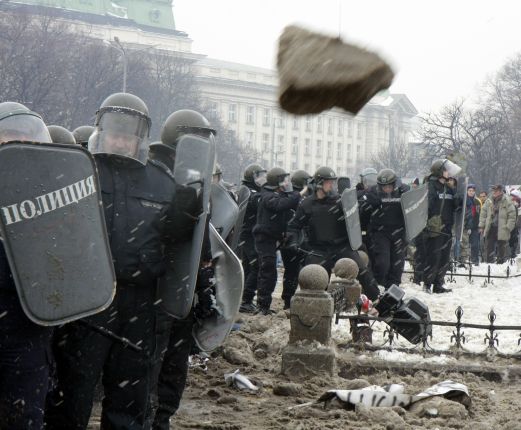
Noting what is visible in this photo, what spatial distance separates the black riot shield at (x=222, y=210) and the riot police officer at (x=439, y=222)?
28.0ft

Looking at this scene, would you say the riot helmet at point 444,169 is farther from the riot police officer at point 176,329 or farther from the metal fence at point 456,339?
the riot police officer at point 176,329

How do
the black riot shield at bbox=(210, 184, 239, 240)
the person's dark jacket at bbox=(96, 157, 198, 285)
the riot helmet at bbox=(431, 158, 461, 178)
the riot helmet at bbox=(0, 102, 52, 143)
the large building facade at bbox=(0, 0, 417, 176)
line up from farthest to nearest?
the riot helmet at bbox=(431, 158, 461, 178), the large building facade at bbox=(0, 0, 417, 176), the black riot shield at bbox=(210, 184, 239, 240), the person's dark jacket at bbox=(96, 157, 198, 285), the riot helmet at bbox=(0, 102, 52, 143)

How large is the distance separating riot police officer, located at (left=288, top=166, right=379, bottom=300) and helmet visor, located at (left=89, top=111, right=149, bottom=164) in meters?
6.65

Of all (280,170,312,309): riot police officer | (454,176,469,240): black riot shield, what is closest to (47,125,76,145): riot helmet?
(280,170,312,309): riot police officer

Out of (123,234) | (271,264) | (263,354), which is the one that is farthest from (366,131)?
(123,234)

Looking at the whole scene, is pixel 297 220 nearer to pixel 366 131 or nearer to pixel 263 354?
pixel 263 354

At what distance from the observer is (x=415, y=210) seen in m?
13.6

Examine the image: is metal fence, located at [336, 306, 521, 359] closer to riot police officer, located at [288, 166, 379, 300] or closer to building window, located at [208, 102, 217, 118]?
riot police officer, located at [288, 166, 379, 300]

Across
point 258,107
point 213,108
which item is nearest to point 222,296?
point 258,107

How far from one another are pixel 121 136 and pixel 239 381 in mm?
3112

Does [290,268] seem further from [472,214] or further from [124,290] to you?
Result: [472,214]

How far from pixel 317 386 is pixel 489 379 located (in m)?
1.51

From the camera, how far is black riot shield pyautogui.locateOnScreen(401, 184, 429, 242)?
1348 centimetres

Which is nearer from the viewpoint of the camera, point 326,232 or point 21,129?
point 21,129
